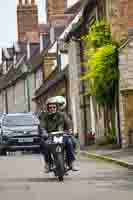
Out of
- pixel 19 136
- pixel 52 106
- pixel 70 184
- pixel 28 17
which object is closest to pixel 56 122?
pixel 52 106

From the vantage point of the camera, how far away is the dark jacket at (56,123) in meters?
16.2

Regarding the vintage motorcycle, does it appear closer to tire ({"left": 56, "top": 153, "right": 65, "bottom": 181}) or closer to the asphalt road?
tire ({"left": 56, "top": 153, "right": 65, "bottom": 181})

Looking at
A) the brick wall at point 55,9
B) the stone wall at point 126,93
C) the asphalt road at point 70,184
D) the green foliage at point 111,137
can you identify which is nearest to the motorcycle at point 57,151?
the asphalt road at point 70,184

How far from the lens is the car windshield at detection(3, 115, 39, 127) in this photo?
33.1 m

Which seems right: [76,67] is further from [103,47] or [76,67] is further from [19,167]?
[19,167]

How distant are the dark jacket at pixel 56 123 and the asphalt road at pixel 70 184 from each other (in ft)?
3.46

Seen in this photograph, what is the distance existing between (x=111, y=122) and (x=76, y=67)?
32.2 feet

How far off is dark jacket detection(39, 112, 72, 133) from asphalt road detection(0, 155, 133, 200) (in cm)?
105

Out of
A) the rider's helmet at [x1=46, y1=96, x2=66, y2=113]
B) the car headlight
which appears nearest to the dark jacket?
the rider's helmet at [x1=46, y1=96, x2=66, y2=113]

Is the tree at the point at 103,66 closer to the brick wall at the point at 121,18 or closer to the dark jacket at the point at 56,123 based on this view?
the brick wall at the point at 121,18

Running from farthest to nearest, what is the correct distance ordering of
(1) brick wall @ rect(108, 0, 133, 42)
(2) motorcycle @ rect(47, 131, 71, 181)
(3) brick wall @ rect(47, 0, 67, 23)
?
(3) brick wall @ rect(47, 0, 67, 23) → (1) brick wall @ rect(108, 0, 133, 42) → (2) motorcycle @ rect(47, 131, 71, 181)

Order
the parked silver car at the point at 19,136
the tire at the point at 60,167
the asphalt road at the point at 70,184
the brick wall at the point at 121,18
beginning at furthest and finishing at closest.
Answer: the brick wall at the point at 121,18 < the parked silver car at the point at 19,136 < the tire at the point at 60,167 < the asphalt road at the point at 70,184

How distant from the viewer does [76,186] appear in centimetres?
1430

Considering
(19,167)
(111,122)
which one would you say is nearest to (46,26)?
(111,122)
